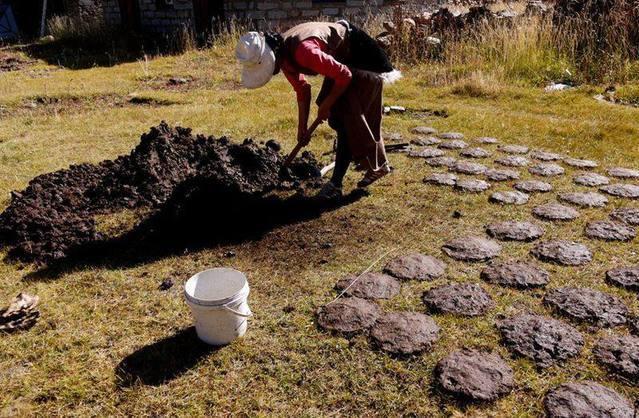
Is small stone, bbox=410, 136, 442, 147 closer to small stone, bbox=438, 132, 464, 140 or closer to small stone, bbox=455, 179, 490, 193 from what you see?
small stone, bbox=438, 132, 464, 140

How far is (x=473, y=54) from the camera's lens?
987 centimetres

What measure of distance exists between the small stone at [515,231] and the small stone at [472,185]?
75cm

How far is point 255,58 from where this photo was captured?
3.80 m

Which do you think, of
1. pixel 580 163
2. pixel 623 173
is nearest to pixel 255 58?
pixel 580 163

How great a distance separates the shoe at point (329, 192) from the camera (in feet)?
15.5

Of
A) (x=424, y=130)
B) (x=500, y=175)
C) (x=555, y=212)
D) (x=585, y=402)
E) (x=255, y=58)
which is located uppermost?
(x=255, y=58)

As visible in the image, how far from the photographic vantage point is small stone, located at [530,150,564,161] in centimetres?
571

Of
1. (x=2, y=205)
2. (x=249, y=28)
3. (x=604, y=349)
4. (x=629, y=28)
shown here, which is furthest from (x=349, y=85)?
(x=249, y=28)

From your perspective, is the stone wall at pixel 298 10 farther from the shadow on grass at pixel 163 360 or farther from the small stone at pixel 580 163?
the shadow on grass at pixel 163 360

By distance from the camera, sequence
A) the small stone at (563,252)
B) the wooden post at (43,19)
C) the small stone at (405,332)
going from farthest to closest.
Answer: the wooden post at (43,19) < the small stone at (563,252) < the small stone at (405,332)

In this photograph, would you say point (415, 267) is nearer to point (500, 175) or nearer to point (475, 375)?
point (475, 375)

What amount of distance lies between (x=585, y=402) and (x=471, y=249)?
5.12 feet

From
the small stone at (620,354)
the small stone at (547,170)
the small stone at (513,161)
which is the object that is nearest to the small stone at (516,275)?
the small stone at (620,354)

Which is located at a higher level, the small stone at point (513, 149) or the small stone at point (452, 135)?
the small stone at point (452, 135)
